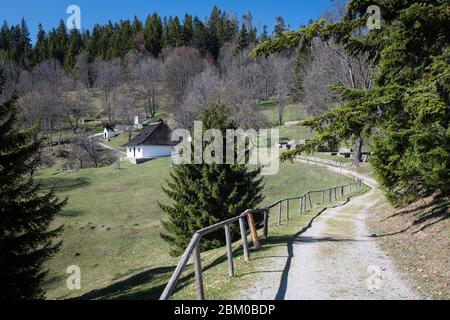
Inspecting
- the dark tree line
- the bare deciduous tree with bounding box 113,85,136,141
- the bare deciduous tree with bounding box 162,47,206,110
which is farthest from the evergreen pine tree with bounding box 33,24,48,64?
the bare deciduous tree with bounding box 162,47,206,110

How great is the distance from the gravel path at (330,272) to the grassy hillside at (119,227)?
15.5 feet

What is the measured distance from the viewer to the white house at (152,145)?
6662cm

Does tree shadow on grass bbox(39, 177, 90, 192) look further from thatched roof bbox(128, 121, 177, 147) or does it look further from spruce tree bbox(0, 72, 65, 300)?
spruce tree bbox(0, 72, 65, 300)

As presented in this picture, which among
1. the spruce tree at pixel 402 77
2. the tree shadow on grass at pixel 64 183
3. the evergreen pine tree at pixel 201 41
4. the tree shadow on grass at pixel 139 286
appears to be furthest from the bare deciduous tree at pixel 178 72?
the spruce tree at pixel 402 77

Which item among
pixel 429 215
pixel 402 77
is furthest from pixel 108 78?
pixel 402 77

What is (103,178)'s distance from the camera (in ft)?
163

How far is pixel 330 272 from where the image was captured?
898 cm

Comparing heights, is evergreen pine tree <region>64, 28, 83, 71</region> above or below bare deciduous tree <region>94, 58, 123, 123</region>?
above

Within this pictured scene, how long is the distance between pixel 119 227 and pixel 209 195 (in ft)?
41.2

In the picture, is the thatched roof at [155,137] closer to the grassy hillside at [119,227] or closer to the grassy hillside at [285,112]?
the grassy hillside at [119,227]

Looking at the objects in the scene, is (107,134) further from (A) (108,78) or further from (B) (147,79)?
(A) (108,78)

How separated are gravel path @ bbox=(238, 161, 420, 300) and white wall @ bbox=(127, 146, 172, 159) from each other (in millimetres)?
54187

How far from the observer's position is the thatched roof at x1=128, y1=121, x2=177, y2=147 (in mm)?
66875
